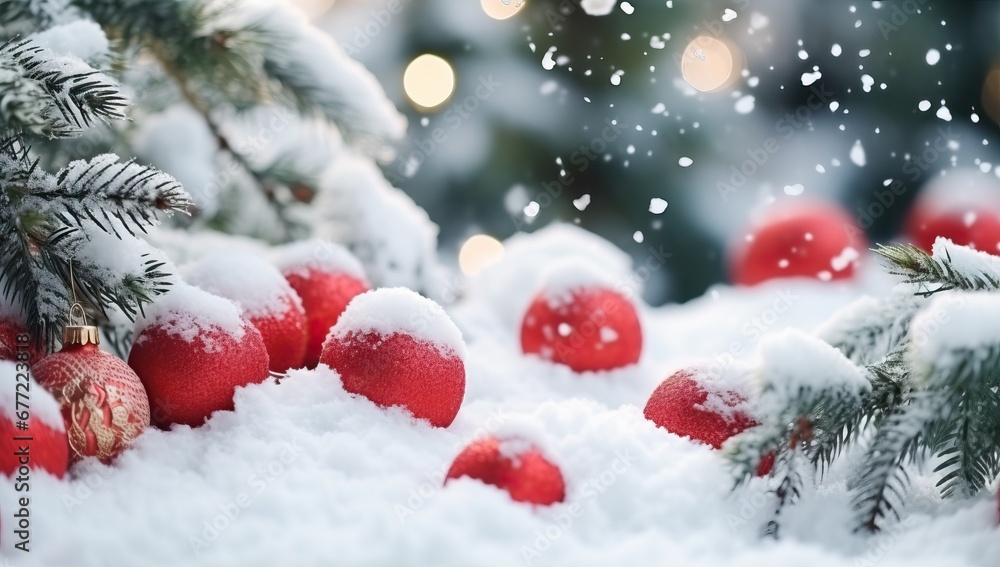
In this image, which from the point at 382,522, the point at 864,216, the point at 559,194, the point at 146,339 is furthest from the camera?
the point at 559,194

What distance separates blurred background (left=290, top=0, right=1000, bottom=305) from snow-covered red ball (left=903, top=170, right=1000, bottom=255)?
0.23m

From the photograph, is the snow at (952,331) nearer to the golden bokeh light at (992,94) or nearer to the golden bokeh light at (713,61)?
the golden bokeh light at (713,61)

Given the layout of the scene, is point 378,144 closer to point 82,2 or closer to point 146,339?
point 82,2

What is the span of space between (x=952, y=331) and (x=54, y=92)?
24.8 inches

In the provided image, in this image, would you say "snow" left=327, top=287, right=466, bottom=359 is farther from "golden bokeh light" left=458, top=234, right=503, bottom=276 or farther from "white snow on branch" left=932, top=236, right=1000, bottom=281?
"golden bokeh light" left=458, top=234, right=503, bottom=276

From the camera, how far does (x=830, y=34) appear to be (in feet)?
5.40

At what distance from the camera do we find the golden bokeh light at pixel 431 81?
6.26 feet

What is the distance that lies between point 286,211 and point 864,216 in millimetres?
1245

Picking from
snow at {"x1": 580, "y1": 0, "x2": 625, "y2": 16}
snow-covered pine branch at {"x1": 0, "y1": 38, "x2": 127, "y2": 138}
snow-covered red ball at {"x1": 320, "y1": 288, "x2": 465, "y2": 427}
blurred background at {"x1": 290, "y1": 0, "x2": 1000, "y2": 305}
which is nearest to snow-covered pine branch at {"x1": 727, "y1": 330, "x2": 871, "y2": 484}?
snow-covered red ball at {"x1": 320, "y1": 288, "x2": 465, "y2": 427}

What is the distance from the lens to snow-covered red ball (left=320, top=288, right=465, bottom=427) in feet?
2.32

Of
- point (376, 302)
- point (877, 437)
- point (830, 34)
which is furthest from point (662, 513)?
point (830, 34)

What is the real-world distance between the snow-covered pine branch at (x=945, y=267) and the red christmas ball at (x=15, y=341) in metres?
0.67

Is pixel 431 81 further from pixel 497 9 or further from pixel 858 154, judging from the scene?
pixel 858 154

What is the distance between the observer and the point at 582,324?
99 centimetres
